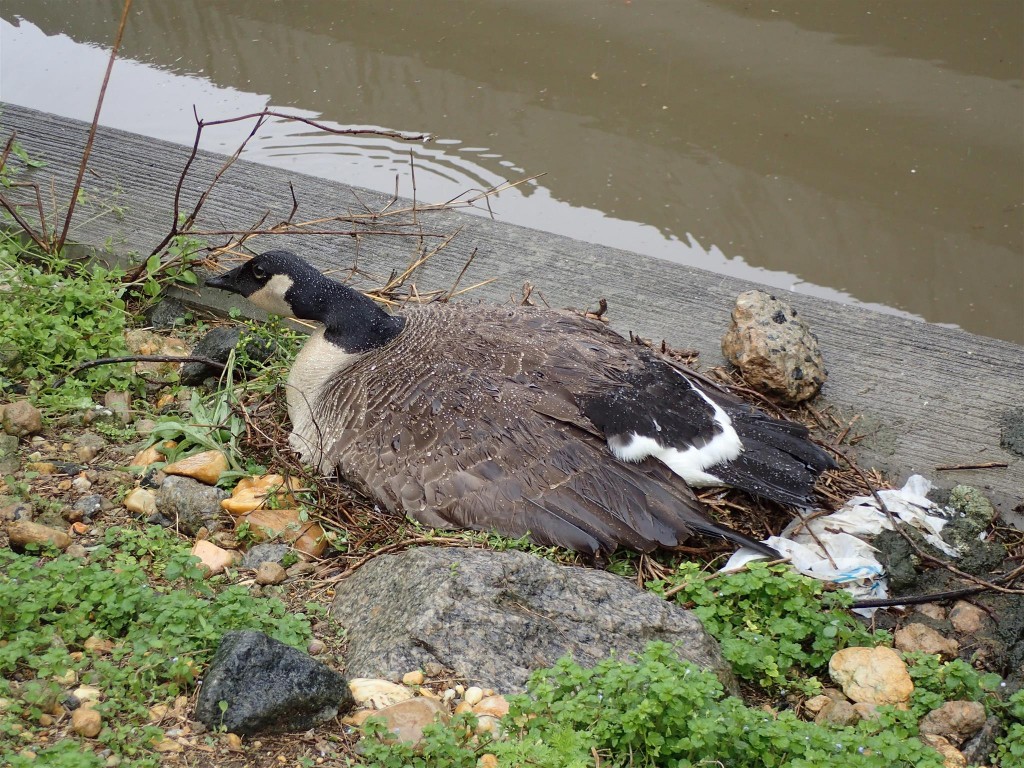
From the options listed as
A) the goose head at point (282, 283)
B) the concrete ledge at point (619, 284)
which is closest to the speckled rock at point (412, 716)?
the goose head at point (282, 283)

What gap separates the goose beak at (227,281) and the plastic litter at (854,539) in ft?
8.52

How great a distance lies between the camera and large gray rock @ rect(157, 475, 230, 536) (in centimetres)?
388

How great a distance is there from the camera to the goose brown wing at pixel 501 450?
3834mm

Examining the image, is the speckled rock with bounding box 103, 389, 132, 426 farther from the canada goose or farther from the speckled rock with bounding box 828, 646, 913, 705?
the speckled rock with bounding box 828, 646, 913, 705

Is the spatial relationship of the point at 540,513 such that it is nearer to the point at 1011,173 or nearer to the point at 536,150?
the point at 536,150

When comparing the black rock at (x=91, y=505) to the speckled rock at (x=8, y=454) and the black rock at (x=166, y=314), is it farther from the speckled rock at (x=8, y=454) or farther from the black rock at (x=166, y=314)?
the black rock at (x=166, y=314)

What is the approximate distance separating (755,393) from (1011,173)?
385 cm

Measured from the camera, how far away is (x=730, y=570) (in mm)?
3838

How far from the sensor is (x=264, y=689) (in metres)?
2.72

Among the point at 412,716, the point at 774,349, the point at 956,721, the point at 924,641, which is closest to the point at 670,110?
the point at 774,349

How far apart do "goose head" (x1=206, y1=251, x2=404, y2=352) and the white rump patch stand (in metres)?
1.19

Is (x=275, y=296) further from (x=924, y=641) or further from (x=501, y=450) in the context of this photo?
(x=924, y=641)

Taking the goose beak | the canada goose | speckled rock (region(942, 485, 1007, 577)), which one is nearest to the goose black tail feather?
the canada goose

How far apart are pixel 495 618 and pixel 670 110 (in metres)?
5.55
